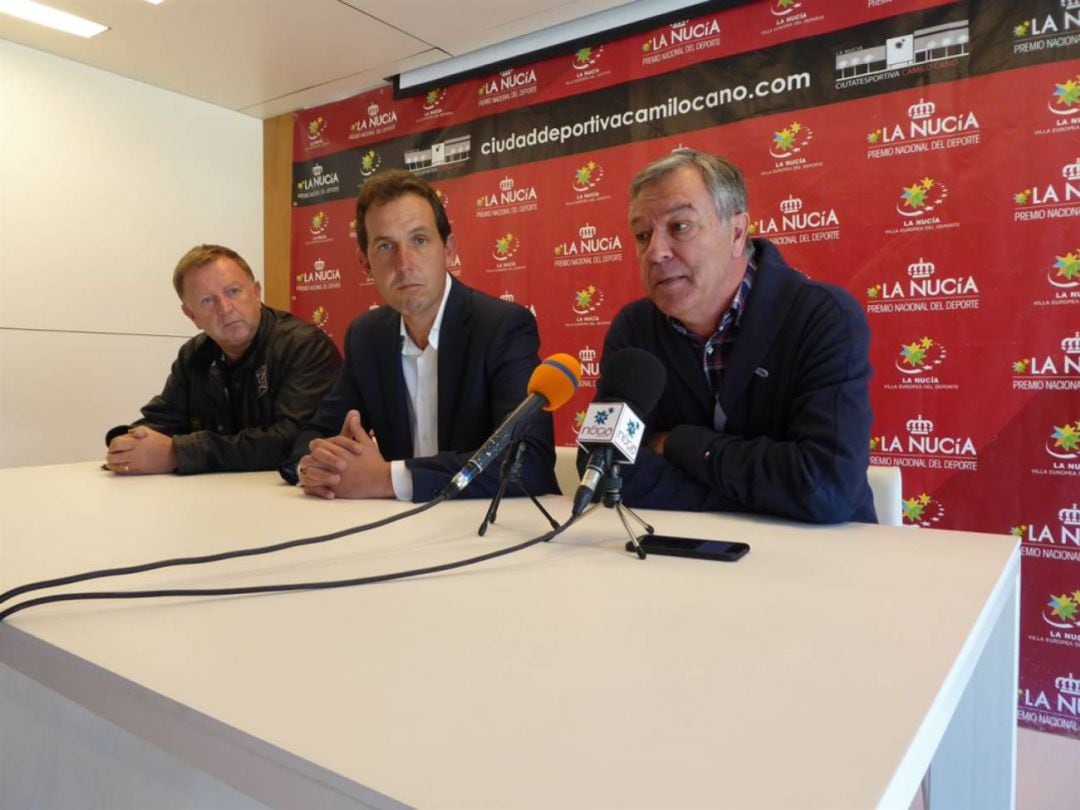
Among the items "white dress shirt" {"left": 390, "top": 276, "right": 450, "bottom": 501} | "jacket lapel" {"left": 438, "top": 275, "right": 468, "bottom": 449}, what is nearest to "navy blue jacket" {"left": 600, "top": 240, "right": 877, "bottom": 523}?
"jacket lapel" {"left": 438, "top": 275, "right": 468, "bottom": 449}

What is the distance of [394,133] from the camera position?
3.83 m

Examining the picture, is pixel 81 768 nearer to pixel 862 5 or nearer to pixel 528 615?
pixel 528 615

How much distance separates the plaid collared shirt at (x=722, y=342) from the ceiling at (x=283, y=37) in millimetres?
2053

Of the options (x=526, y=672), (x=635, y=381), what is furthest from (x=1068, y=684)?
(x=526, y=672)

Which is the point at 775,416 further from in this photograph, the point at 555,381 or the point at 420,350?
the point at 420,350

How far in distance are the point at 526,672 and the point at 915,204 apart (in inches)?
97.2

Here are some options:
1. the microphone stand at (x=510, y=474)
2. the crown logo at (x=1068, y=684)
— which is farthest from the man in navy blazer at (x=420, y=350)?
the crown logo at (x=1068, y=684)

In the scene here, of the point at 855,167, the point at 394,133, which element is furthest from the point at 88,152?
the point at 855,167

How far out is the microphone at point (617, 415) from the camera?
88 centimetres

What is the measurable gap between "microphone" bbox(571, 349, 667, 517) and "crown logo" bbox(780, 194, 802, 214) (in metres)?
1.96

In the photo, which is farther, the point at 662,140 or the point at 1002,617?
the point at 662,140

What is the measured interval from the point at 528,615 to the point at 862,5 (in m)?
2.74

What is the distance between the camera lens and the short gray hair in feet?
4.93

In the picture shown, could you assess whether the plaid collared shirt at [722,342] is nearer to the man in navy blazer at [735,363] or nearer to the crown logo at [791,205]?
the man in navy blazer at [735,363]
